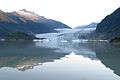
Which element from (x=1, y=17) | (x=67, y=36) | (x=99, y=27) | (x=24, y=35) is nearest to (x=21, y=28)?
(x=1, y=17)

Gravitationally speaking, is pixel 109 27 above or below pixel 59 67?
A: above

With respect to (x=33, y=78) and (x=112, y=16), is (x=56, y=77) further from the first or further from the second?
(x=112, y=16)

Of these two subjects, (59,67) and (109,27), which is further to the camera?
(109,27)

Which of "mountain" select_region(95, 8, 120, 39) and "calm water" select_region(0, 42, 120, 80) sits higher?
"mountain" select_region(95, 8, 120, 39)

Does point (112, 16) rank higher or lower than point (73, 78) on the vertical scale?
higher

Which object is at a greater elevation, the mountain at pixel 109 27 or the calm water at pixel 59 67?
the mountain at pixel 109 27

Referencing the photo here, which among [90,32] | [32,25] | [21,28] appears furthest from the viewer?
[32,25]

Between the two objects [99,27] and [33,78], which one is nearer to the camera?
[33,78]

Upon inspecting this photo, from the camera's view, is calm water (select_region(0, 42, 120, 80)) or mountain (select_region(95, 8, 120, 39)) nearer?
calm water (select_region(0, 42, 120, 80))
